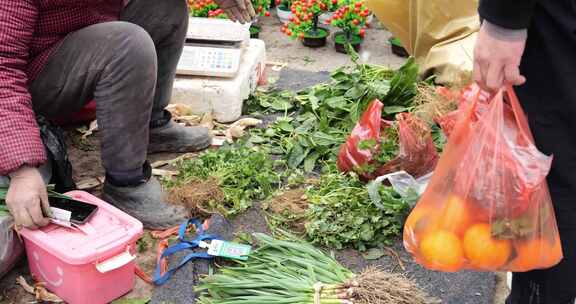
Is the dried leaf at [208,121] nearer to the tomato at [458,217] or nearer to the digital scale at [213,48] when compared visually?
the digital scale at [213,48]

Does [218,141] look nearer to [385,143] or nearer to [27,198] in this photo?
[385,143]

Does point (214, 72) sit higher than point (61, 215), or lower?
lower

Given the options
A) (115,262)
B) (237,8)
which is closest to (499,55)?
(115,262)

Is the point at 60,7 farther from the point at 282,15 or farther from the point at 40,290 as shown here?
the point at 282,15

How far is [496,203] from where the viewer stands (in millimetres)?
1420

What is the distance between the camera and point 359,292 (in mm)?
1877

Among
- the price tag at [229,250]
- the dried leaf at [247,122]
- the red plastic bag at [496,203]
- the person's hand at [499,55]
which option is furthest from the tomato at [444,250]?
the dried leaf at [247,122]

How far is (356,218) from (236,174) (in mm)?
572

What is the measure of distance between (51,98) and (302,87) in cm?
173

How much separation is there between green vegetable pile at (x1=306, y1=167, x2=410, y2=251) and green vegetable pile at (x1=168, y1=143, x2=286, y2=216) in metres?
0.25

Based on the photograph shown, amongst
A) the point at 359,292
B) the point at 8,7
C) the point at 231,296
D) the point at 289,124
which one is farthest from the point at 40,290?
the point at 289,124

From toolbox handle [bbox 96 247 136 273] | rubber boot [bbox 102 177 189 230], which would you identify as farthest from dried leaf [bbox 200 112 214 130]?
toolbox handle [bbox 96 247 136 273]

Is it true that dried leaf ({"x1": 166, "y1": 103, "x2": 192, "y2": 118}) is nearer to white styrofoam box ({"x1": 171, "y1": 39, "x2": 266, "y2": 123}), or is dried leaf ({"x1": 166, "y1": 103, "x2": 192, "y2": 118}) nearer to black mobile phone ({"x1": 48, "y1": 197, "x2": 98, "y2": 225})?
white styrofoam box ({"x1": 171, "y1": 39, "x2": 266, "y2": 123})

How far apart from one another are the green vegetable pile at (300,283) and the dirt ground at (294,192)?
0.22 metres
